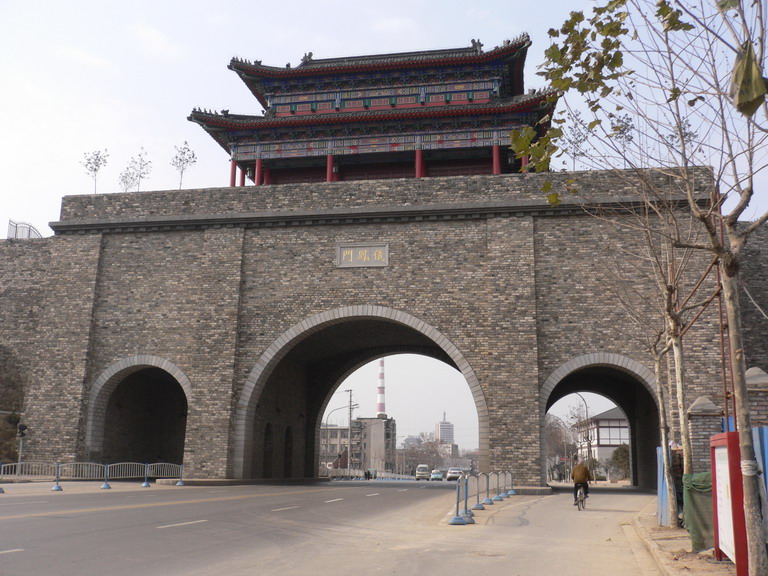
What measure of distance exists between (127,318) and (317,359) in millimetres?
8530

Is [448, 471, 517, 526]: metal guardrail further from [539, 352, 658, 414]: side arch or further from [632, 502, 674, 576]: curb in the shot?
[539, 352, 658, 414]: side arch

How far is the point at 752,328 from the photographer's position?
20531 mm

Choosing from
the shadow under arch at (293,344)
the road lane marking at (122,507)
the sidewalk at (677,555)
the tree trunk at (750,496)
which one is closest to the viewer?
the tree trunk at (750,496)

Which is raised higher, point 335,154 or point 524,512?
point 335,154

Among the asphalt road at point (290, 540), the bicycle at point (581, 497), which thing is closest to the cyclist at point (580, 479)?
the bicycle at point (581, 497)

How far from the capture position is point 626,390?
1075 inches

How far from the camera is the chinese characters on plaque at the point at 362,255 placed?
2194 cm

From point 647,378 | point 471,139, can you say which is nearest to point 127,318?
point 471,139

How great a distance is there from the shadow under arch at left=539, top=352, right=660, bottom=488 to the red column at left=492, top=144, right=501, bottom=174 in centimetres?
754

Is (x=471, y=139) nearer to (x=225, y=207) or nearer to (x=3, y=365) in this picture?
(x=225, y=207)

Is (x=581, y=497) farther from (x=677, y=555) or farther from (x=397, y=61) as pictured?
(x=397, y=61)

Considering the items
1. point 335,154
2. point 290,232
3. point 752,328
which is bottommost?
point 752,328

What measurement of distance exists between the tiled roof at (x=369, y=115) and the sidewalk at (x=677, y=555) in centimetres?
1759

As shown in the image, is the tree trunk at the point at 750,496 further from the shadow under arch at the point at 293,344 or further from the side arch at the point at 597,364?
the shadow under arch at the point at 293,344
